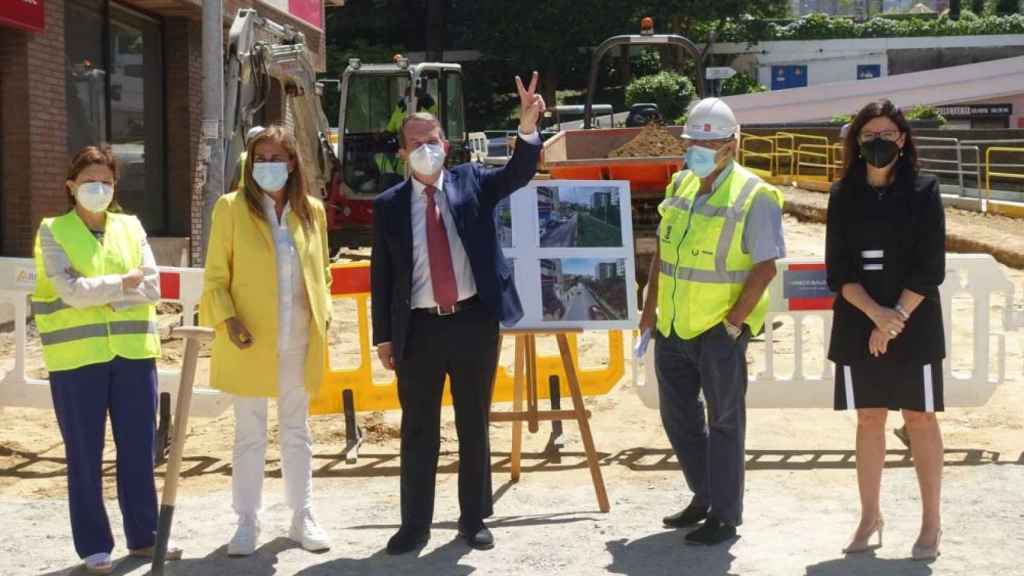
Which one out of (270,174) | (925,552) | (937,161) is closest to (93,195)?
(270,174)

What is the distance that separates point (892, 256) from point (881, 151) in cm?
45

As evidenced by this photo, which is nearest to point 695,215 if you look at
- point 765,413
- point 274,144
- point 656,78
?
point 274,144

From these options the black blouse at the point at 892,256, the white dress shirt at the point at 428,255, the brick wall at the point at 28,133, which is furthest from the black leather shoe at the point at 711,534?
the brick wall at the point at 28,133

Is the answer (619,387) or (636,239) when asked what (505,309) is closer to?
(619,387)

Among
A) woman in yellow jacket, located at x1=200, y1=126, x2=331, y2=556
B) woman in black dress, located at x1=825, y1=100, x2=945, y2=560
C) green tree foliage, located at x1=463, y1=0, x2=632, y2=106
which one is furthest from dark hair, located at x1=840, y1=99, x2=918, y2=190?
green tree foliage, located at x1=463, y1=0, x2=632, y2=106

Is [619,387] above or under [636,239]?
under

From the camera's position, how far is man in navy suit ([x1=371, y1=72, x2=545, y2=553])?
A: 6.32 metres

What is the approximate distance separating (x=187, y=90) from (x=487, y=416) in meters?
14.5

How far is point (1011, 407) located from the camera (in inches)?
391

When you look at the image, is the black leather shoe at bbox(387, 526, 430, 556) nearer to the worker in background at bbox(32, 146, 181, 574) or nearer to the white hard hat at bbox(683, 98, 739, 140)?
the worker in background at bbox(32, 146, 181, 574)

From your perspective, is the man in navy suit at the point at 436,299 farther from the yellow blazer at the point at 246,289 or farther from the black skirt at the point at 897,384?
the black skirt at the point at 897,384

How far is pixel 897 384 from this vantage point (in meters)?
6.14

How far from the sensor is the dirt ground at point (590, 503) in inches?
248

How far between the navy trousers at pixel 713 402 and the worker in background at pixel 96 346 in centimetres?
233
